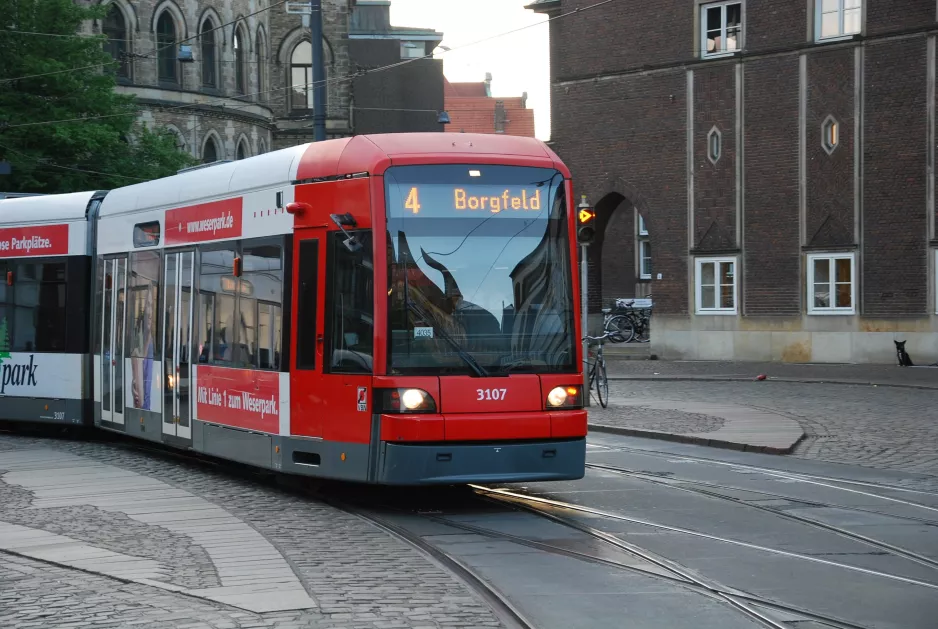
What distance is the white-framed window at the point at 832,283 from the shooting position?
34.9m

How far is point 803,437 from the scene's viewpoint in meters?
18.5

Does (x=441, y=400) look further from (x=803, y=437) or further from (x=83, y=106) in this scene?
(x=83, y=106)

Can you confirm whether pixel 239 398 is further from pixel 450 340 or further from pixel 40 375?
pixel 40 375

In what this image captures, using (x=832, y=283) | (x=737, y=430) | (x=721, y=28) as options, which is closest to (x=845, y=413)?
(x=737, y=430)

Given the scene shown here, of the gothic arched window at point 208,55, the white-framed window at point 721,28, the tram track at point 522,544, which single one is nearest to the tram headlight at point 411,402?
the tram track at point 522,544

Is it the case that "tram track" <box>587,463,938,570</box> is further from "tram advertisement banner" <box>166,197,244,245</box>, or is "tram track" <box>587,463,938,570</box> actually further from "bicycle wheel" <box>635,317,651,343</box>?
"bicycle wheel" <box>635,317,651,343</box>

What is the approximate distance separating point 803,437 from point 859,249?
1734cm

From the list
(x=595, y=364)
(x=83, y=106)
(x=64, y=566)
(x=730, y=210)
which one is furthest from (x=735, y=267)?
(x=64, y=566)

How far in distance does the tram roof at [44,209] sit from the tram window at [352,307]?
7.91m

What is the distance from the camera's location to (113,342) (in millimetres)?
17594

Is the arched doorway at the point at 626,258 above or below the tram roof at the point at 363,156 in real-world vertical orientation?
above

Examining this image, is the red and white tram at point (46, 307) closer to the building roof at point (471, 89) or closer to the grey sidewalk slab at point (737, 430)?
the grey sidewalk slab at point (737, 430)

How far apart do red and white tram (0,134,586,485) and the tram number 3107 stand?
1 centimetres

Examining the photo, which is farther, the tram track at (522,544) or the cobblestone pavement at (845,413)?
the cobblestone pavement at (845,413)
